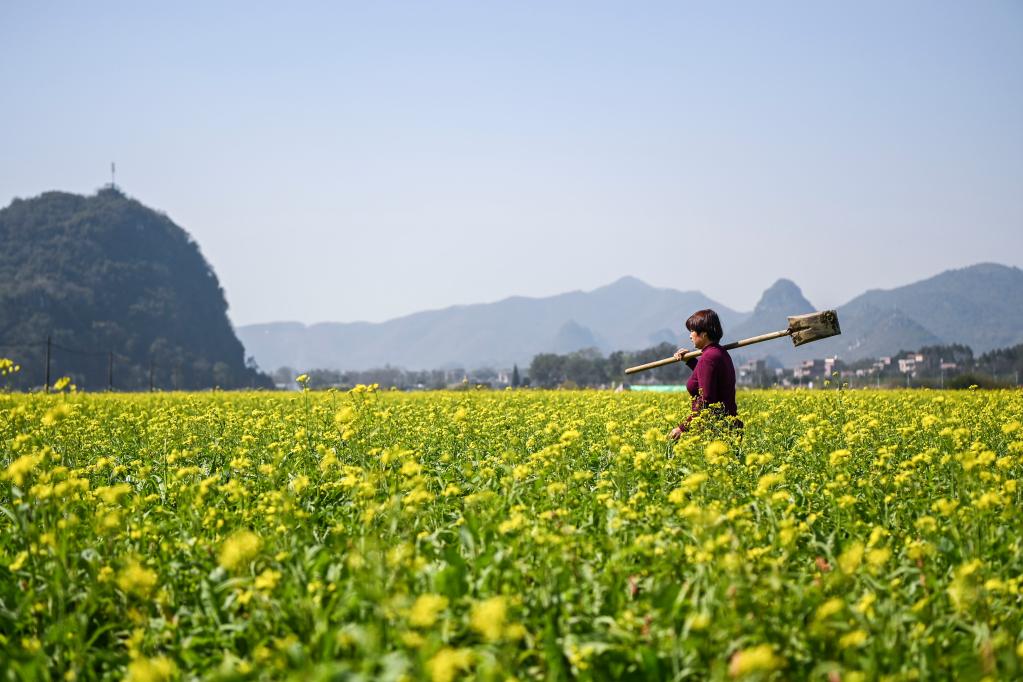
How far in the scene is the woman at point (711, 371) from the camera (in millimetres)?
9078

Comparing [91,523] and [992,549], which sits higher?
[91,523]

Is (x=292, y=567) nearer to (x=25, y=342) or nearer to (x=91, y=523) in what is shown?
(x=91, y=523)

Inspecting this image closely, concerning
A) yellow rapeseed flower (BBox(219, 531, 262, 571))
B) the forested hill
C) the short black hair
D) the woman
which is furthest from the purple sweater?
the forested hill

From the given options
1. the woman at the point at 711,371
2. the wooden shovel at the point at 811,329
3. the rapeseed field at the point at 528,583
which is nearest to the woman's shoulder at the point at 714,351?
the woman at the point at 711,371

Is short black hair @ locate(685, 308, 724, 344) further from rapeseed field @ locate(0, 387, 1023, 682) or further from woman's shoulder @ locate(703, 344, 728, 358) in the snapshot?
rapeseed field @ locate(0, 387, 1023, 682)

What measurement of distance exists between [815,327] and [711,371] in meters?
1.73

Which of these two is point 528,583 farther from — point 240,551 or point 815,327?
point 815,327

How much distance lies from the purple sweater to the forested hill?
144 m

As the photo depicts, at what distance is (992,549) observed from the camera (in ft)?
15.8

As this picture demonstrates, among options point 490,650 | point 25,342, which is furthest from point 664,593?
point 25,342

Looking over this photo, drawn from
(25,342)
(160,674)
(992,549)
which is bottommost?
(992,549)

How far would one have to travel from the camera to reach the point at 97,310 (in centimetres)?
17162

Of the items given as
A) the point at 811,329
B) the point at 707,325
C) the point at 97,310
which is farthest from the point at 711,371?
the point at 97,310

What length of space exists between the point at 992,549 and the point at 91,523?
4946mm
